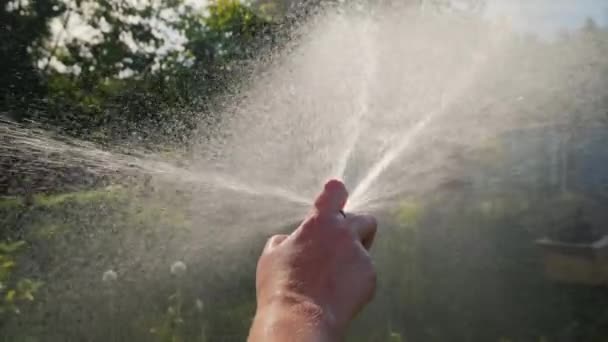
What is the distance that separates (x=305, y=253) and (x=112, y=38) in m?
6.29

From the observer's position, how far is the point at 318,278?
1.43 meters

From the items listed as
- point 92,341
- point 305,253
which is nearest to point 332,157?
point 92,341

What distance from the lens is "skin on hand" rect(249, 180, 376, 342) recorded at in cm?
134

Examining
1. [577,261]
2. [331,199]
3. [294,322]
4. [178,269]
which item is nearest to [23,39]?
[178,269]

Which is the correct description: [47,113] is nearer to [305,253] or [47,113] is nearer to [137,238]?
[137,238]

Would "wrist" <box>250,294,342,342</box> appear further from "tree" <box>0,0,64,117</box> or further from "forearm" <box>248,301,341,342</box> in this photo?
"tree" <box>0,0,64,117</box>

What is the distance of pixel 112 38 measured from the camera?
283 inches

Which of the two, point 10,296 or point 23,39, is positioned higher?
point 23,39

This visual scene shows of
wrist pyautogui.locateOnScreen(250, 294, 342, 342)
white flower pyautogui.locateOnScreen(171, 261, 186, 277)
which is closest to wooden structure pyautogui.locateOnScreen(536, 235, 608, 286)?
white flower pyautogui.locateOnScreen(171, 261, 186, 277)

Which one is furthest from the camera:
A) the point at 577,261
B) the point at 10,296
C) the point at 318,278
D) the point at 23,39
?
the point at 23,39

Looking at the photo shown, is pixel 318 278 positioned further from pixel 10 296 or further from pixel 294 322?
pixel 10 296

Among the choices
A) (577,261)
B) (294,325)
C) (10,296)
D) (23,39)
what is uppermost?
(23,39)

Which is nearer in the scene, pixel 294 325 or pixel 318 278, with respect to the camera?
pixel 294 325

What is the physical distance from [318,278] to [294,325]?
0.14 meters
